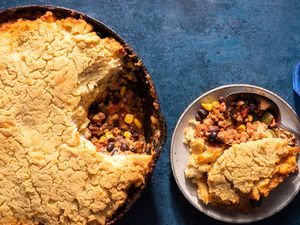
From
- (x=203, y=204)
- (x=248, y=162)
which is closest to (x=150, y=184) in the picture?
(x=203, y=204)

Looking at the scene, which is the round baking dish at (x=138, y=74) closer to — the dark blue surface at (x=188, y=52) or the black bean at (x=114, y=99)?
the black bean at (x=114, y=99)

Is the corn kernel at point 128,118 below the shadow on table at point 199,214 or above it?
above

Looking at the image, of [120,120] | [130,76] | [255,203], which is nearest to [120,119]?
[120,120]

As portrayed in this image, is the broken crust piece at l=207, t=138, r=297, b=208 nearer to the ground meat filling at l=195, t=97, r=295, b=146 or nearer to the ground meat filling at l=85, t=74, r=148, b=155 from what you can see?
the ground meat filling at l=195, t=97, r=295, b=146

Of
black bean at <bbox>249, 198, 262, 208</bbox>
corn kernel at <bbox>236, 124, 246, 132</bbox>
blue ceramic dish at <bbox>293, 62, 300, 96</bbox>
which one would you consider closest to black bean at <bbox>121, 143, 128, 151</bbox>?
corn kernel at <bbox>236, 124, 246, 132</bbox>

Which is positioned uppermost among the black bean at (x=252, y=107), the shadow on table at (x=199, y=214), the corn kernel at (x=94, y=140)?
the black bean at (x=252, y=107)

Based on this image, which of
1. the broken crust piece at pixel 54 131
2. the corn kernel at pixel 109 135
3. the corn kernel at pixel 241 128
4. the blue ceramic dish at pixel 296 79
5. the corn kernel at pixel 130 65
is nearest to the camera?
the broken crust piece at pixel 54 131

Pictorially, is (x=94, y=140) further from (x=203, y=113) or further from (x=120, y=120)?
(x=203, y=113)

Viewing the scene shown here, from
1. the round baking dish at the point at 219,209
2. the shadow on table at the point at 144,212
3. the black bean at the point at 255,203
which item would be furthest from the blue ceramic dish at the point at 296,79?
the shadow on table at the point at 144,212
